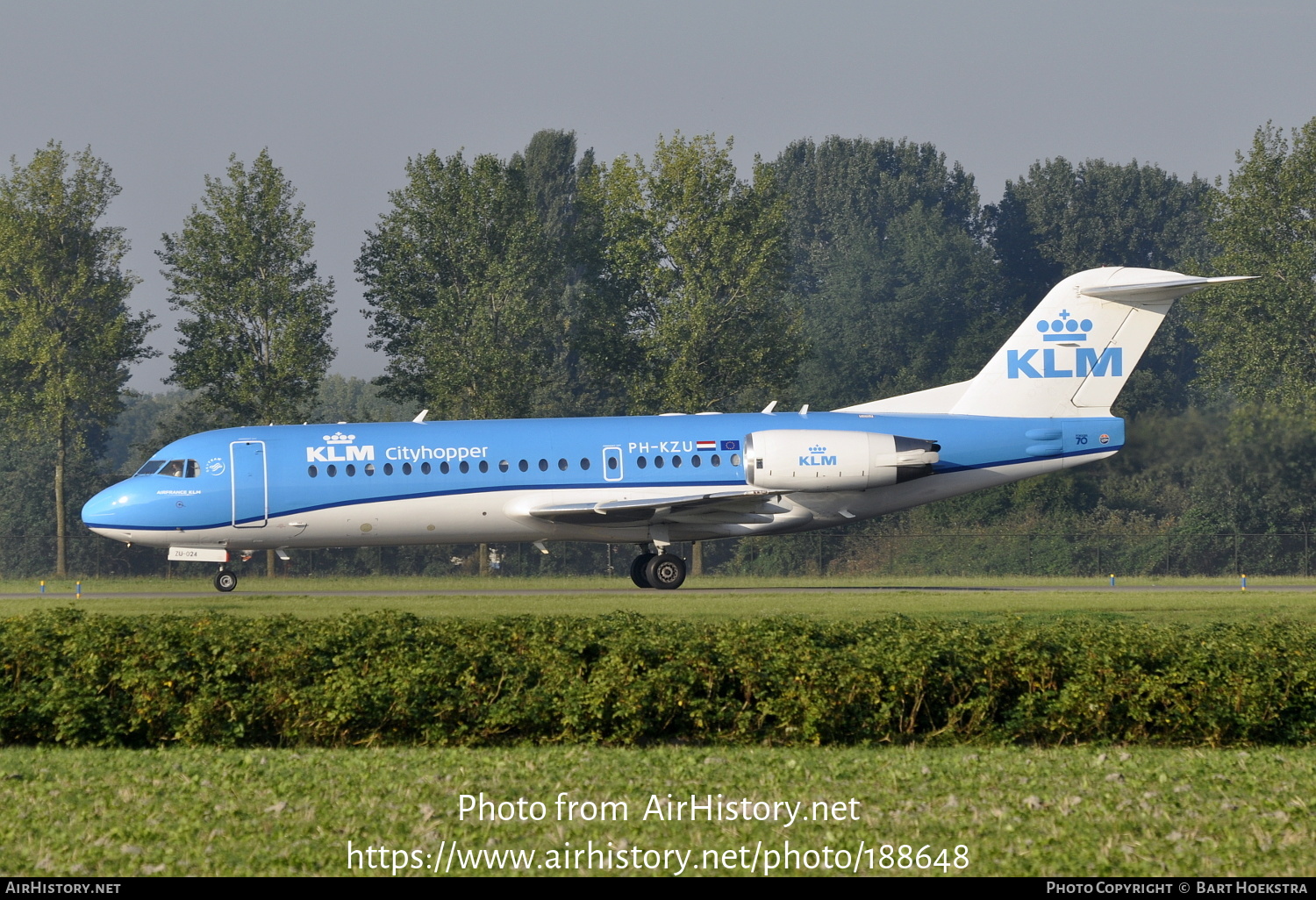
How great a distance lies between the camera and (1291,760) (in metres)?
11.0

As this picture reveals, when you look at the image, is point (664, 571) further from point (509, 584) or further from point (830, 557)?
point (830, 557)

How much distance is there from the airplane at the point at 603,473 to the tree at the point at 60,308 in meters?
18.3

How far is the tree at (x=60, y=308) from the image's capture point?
47.4 metres

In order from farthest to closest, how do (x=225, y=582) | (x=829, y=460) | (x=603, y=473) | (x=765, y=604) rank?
(x=225, y=582) < (x=603, y=473) < (x=829, y=460) < (x=765, y=604)

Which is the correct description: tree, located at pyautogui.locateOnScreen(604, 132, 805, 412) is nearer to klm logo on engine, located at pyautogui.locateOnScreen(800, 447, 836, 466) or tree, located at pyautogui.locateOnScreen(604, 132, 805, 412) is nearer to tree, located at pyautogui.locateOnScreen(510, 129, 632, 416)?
tree, located at pyautogui.locateOnScreen(510, 129, 632, 416)

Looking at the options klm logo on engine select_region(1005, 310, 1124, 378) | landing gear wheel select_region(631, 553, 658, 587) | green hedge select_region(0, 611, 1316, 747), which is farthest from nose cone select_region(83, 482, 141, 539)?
klm logo on engine select_region(1005, 310, 1124, 378)

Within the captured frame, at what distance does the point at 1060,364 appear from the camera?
33.0m

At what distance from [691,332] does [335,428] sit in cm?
2172

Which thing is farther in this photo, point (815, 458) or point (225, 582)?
point (225, 582)

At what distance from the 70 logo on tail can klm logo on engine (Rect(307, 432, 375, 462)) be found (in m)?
14.4

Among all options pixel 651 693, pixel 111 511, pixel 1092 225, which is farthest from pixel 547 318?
pixel 651 693

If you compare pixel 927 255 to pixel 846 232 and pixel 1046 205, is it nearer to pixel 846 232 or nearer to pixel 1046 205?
pixel 1046 205

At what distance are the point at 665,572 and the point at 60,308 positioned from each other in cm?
2714

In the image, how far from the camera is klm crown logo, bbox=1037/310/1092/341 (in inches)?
1303
